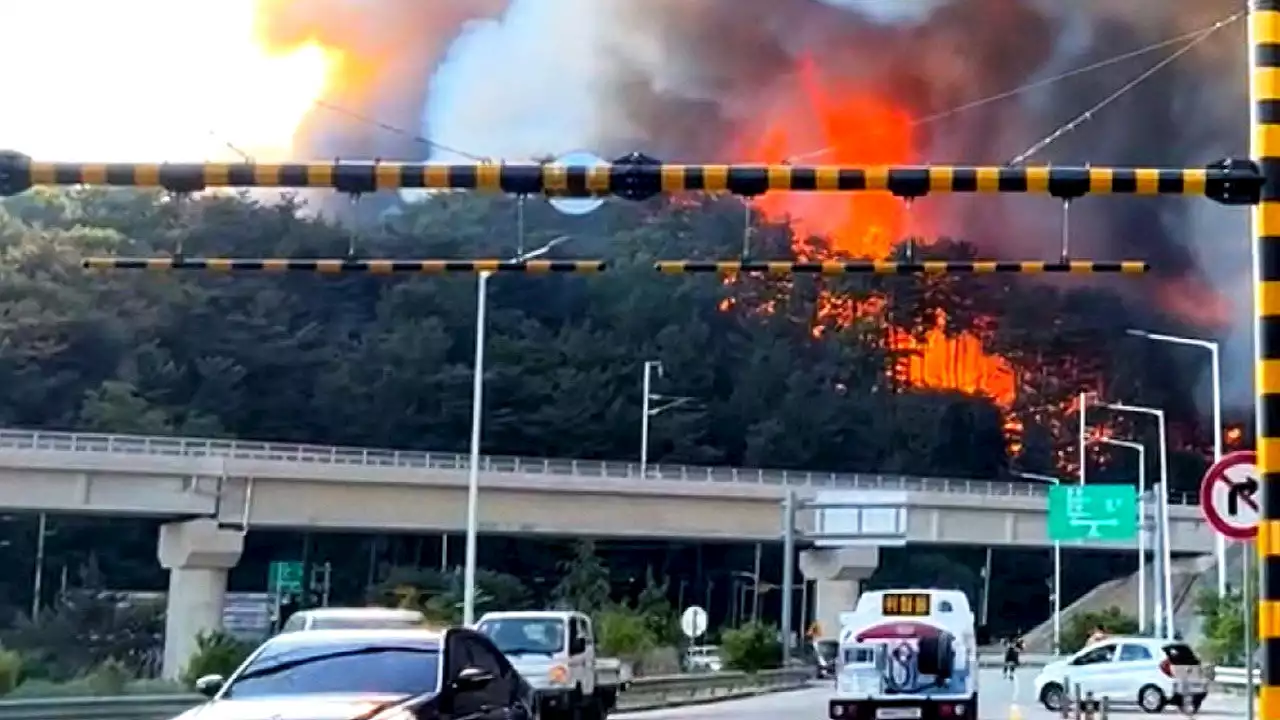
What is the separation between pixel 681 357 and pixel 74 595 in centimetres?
4745

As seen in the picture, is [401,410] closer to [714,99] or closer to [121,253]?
[121,253]

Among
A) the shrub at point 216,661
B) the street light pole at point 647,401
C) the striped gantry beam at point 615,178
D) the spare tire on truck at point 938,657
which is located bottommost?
the shrub at point 216,661

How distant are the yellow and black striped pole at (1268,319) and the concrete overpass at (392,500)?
36.3 meters

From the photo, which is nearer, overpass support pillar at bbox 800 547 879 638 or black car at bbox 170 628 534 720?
black car at bbox 170 628 534 720

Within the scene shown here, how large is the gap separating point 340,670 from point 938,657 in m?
14.4

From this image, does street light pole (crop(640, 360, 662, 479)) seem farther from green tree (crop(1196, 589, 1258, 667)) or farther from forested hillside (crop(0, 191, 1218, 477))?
green tree (crop(1196, 589, 1258, 667))

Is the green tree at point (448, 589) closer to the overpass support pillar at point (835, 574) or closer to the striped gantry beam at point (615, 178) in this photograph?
the overpass support pillar at point (835, 574)

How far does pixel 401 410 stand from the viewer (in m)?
94.1

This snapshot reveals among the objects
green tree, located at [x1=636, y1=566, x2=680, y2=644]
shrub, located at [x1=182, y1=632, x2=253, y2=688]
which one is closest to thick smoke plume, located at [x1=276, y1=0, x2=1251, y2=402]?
green tree, located at [x1=636, y1=566, x2=680, y2=644]

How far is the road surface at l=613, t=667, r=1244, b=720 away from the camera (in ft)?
110

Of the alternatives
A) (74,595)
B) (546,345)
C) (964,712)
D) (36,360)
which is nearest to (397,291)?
(546,345)

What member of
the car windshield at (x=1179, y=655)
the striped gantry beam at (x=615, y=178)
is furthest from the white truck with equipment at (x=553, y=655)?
the car windshield at (x=1179, y=655)

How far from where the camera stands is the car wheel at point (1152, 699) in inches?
1443

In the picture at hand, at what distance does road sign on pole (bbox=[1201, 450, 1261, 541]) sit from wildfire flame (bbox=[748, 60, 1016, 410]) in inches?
3523
